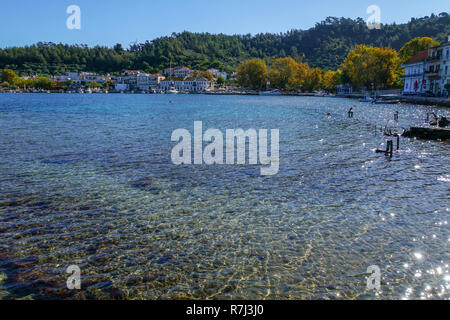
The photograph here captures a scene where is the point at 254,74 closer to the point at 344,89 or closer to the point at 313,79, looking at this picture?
the point at 313,79

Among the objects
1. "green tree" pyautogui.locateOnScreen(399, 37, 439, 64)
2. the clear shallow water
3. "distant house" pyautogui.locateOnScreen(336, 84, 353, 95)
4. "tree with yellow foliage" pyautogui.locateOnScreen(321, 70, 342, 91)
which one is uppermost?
"green tree" pyautogui.locateOnScreen(399, 37, 439, 64)

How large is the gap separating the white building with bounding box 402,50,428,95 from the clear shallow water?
241 feet

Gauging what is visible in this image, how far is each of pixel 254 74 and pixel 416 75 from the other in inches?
4164

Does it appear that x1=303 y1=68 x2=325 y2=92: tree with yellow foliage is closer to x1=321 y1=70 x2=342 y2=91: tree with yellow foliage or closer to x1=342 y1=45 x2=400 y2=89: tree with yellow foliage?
x1=321 y1=70 x2=342 y2=91: tree with yellow foliage

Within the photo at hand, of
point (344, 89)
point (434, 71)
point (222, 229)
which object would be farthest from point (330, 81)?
point (222, 229)

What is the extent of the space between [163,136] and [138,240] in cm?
2079

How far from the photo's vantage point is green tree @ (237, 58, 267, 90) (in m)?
181

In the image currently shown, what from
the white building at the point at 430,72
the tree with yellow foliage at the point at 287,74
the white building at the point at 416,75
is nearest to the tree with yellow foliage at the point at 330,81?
the tree with yellow foliage at the point at 287,74

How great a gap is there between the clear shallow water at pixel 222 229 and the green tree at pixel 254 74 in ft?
553

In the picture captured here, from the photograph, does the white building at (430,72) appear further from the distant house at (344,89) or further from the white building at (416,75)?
the distant house at (344,89)

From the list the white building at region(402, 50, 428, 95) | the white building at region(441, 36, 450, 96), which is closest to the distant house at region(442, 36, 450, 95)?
the white building at region(441, 36, 450, 96)

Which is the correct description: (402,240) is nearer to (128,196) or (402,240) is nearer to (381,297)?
(381,297)

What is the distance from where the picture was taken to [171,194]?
13.3 meters

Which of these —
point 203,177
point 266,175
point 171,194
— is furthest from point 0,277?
point 266,175
